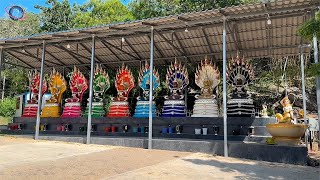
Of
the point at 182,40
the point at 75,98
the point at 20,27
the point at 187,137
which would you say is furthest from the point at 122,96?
the point at 20,27

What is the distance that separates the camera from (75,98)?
14.0 meters

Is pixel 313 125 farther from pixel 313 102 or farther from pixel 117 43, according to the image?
pixel 117 43

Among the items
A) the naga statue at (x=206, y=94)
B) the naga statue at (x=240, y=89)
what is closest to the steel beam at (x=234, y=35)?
the naga statue at (x=240, y=89)

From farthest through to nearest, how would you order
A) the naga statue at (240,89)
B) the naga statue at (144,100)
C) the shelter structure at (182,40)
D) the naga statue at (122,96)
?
1. the naga statue at (122,96)
2. the naga statue at (144,100)
3. the naga statue at (240,89)
4. the shelter structure at (182,40)

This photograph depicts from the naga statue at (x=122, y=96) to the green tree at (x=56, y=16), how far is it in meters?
15.5

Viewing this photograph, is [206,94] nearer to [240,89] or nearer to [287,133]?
[240,89]

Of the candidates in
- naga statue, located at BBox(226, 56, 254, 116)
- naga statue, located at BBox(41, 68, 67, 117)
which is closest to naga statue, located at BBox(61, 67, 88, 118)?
naga statue, located at BBox(41, 68, 67, 117)

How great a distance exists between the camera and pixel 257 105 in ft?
67.9

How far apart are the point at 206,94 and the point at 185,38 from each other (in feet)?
8.42

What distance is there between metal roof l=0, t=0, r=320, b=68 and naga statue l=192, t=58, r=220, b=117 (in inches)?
53.8

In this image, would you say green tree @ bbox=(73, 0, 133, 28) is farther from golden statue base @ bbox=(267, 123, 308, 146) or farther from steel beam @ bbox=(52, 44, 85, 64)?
golden statue base @ bbox=(267, 123, 308, 146)

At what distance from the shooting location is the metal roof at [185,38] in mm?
9609

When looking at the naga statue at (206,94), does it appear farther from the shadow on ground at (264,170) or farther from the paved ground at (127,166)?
the shadow on ground at (264,170)

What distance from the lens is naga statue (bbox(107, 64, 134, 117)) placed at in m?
12.7
